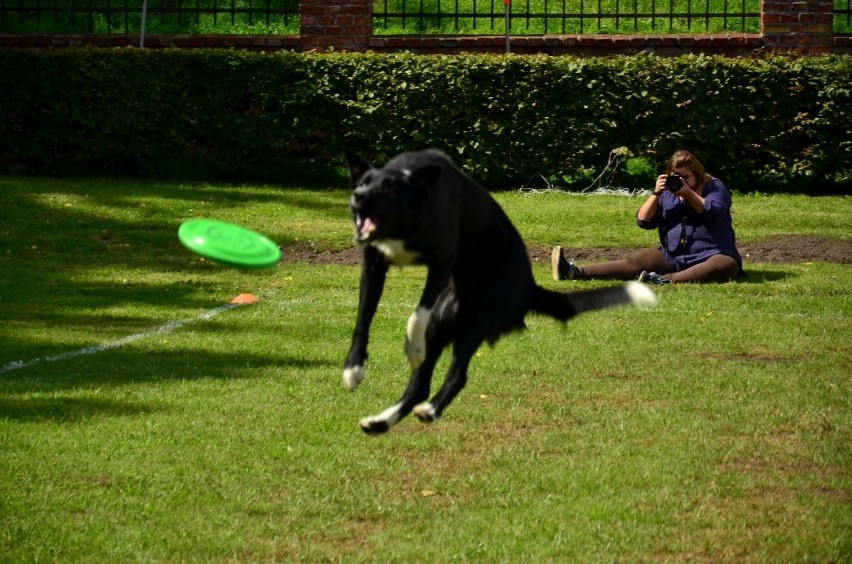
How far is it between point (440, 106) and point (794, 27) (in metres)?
6.11

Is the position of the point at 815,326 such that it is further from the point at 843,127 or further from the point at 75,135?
the point at 75,135

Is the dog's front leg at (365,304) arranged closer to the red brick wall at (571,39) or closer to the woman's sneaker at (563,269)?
the woman's sneaker at (563,269)

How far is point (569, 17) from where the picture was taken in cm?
2197

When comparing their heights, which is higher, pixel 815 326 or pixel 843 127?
pixel 843 127

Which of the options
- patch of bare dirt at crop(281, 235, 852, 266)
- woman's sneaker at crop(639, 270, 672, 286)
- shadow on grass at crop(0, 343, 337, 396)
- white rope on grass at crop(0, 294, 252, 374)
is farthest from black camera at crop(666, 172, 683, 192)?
white rope on grass at crop(0, 294, 252, 374)

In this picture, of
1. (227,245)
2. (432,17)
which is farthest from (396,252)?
(432,17)

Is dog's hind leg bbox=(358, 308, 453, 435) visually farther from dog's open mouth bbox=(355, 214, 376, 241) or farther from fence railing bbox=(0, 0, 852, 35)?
fence railing bbox=(0, 0, 852, 35)

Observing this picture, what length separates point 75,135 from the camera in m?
18.8

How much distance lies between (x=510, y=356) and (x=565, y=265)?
302cm

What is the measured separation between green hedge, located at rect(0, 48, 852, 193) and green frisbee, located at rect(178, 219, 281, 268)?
1321 cm

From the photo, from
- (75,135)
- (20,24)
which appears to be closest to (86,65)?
(75,135)

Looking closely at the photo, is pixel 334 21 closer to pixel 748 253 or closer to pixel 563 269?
pixel 748 253

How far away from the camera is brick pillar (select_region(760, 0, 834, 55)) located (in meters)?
20.2

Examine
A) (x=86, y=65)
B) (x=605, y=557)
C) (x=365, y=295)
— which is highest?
(x=86, y=65)
